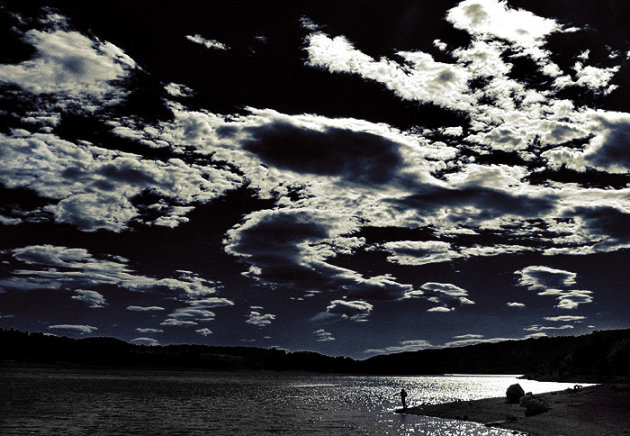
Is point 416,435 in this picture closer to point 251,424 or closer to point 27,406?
point 251,424

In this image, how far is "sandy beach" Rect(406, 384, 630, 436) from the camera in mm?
42844

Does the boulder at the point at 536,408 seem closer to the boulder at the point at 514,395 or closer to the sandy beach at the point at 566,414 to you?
the sandy beach at the point at 566,414

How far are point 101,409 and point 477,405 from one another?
177 feet

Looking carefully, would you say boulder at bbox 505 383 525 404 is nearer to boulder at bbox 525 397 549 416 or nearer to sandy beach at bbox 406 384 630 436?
sandy beach at bbox 406 384 630 436

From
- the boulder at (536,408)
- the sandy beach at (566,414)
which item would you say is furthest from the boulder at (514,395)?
the boulder at (536,408)

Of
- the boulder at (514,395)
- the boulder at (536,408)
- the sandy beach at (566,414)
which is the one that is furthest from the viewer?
the boulder at (514,395)

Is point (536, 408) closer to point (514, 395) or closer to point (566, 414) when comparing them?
point (566, 414)

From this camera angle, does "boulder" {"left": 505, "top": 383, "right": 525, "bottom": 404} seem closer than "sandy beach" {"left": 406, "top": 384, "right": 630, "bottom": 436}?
No

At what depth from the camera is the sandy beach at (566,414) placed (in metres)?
42.8

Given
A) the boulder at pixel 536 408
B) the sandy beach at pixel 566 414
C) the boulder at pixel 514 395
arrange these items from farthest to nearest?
the boulder at pixel 514 395 → the boulder at pixel 536 408 → the sandy beach at pixel 566 414

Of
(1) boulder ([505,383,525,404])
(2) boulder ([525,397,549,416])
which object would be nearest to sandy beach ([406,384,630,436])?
(2) boulder ([525,397,549,416])

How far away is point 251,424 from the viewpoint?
2121 inches

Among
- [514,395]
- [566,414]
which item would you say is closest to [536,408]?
[566,414]

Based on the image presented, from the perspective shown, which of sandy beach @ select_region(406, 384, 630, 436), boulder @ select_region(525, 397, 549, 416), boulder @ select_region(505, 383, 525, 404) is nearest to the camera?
sandy beach @ select_region(406, 384, 630, 436)
